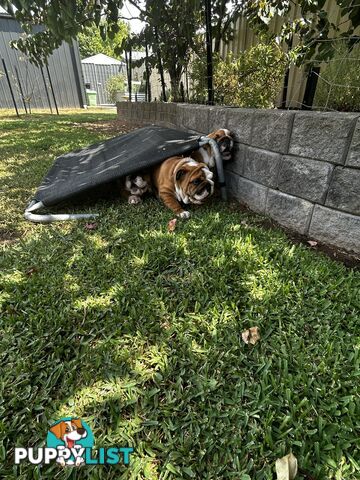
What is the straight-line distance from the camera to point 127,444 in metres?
1.03

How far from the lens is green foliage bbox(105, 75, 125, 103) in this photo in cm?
2192

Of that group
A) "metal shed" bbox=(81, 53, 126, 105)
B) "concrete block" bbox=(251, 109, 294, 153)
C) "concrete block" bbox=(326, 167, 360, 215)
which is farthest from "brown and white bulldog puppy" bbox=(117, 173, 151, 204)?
"metal shed" bbox=(81, 53, 126, 105)

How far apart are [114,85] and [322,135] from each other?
23.9 metres

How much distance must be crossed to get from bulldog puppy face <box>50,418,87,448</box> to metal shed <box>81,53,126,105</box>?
2553 centimetres

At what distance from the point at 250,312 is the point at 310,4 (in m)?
2.51

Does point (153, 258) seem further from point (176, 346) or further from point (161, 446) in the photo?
point (161, 446)

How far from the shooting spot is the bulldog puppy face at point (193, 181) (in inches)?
95.3

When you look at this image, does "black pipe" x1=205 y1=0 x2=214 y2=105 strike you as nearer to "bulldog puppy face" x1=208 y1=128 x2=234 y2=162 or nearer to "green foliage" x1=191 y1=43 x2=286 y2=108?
"green foliage" x1=191 y1=43 x2=286 y2=108

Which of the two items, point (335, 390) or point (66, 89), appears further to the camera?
point (66, 89)

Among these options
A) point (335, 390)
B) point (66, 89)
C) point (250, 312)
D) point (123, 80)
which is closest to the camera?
point (335, 390)

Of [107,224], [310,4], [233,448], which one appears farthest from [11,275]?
[310,4]

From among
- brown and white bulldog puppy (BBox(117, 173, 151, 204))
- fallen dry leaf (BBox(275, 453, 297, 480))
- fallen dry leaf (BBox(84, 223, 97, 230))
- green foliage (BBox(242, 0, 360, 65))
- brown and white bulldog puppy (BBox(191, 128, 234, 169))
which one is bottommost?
fallen dry leaf (BBox(275, 453, 297, 480))

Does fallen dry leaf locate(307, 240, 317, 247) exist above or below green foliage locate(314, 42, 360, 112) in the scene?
below

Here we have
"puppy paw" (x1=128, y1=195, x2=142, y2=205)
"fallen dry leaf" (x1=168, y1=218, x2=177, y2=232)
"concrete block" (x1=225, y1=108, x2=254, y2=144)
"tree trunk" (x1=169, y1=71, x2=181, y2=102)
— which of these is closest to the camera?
"fallen dry leaf" (x1=168, y1=218, x2=177, y2=232)
